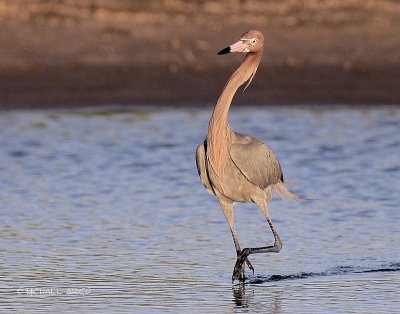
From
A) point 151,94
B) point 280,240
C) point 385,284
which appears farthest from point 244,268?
point 151,94

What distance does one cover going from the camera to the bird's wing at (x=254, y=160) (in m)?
8.38

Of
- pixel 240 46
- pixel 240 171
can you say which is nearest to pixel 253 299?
pixel 240 171

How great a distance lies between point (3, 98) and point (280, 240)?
26.4 feet

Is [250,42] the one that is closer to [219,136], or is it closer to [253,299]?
[219,136]

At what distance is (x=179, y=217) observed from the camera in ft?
33.1

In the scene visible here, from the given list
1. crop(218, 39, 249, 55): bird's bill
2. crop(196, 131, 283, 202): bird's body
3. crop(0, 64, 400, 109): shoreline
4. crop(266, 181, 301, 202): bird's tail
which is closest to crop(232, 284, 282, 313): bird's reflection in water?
crop(196, 131, 283, 202): bird's body

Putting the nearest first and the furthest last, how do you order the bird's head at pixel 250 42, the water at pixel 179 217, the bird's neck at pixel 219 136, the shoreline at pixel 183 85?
A: 1. the water at pixel 179 217
2. the bird's neck at pixel 219 136
3. the bird's head at pixel 250 42
4. the shoreline at pixel 183 85

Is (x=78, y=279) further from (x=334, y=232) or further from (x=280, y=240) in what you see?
(x=334, y=232)

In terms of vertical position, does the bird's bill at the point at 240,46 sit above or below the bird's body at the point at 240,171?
above

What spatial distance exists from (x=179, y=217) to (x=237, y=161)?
1844 mm

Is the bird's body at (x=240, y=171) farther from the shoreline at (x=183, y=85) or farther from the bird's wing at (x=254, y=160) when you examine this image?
the shoreline at (x=183, y=85)

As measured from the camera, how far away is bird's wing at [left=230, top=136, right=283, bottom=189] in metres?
8.38

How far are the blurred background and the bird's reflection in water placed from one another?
8.31 metres

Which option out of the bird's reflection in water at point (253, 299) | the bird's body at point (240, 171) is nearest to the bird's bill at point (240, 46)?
the bird's body at point (240, 171)
